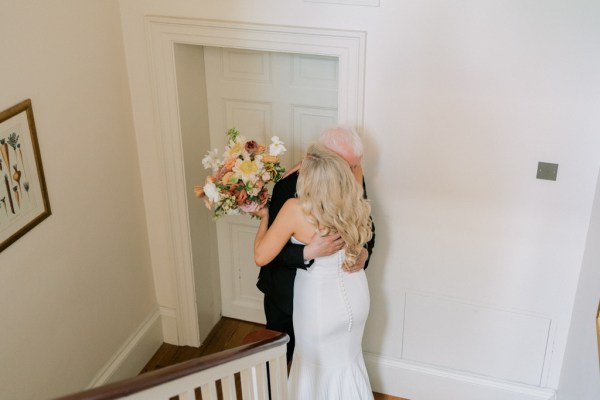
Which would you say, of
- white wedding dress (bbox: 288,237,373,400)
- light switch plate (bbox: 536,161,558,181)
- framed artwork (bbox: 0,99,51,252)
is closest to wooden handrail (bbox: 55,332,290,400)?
white wedding dress (bbox: 288,237,373,400)

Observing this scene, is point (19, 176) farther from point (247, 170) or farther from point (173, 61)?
point (173, 61)

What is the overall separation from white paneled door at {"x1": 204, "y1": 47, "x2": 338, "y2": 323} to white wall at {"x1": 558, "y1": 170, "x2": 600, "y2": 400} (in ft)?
5.17

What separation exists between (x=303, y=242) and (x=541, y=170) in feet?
Result: 4.04

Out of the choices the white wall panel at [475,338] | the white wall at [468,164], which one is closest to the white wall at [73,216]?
the white wall at [468,164]

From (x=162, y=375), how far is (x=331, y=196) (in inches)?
50.0

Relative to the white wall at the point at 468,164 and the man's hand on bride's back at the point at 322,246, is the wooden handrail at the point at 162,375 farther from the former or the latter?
the white wall at the point at 468,164

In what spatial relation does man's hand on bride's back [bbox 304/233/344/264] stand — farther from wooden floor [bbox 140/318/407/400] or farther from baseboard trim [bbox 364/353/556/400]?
wooden floor [bbox 140/318/407/400]

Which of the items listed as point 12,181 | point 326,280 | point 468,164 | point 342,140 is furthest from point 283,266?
point 12,181

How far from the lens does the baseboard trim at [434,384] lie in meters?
3.80

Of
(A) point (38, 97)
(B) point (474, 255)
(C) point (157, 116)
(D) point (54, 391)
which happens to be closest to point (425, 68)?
(B) point (474, 255)

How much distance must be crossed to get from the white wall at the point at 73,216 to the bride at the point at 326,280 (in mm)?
1008

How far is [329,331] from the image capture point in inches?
129

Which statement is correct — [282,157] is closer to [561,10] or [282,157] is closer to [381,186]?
[381,186]

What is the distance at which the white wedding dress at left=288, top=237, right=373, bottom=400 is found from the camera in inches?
127
